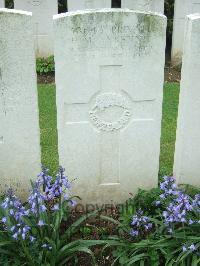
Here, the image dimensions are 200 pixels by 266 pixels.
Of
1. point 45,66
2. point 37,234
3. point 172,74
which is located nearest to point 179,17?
point 172,74


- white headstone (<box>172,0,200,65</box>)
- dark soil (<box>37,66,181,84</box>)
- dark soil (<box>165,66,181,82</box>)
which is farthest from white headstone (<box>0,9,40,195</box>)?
white headstone (<box>172,0,200,65</box>)

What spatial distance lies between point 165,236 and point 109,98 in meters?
1.32

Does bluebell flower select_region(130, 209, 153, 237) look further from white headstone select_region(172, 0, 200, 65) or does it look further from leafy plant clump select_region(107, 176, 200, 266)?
white headstone select_region(172, 0, 200, 65)

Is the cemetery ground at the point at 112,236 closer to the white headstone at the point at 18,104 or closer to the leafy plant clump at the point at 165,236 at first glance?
the leafy plant clump at the point at 165,236

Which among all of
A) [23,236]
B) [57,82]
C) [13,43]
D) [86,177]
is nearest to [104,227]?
[86,177]

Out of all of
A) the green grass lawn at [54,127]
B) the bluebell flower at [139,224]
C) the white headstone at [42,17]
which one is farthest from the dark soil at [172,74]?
the bluebell flower at [139,224]

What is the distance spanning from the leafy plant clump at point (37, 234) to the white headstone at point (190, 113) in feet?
3.94

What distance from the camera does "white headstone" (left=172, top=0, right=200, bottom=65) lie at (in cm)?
945

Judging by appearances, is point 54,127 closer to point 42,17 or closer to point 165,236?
point 165,236

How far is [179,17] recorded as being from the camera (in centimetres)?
955

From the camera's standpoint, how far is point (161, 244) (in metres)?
3.59

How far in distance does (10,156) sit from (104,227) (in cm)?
113

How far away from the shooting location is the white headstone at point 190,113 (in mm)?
3889

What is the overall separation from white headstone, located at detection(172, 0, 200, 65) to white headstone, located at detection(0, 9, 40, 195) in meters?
6.37
